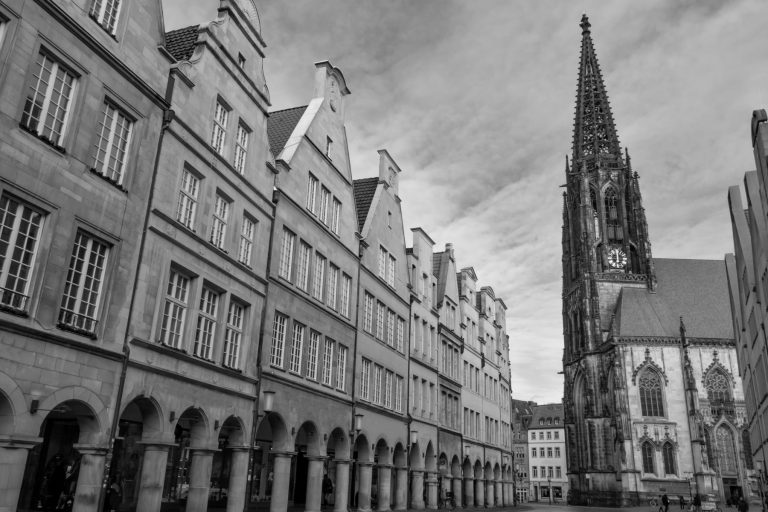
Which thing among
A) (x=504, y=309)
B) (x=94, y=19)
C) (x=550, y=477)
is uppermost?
(x=504, y=309)

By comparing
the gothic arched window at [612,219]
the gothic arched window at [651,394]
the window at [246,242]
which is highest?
the gothic arched window at [612,219]

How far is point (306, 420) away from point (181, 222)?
867 centimetres

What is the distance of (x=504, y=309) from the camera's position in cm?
5597

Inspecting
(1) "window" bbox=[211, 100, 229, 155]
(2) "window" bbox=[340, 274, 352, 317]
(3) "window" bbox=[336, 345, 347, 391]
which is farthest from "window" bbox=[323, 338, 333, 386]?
(1) "window" bbox=[211, 100, 229, 155]

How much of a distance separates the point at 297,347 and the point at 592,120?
79.2 metres

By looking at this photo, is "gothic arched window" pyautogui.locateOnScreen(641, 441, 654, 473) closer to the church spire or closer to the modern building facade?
the church spire

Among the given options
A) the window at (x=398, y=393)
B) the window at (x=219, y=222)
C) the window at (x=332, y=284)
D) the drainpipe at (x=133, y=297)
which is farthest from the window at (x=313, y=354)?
the drainpipe at (x=133, y=297)

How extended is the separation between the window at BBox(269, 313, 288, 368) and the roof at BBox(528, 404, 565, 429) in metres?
109

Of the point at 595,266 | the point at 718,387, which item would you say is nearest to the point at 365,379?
the point at 718,387

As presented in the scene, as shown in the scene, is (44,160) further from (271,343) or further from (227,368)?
(271,343)

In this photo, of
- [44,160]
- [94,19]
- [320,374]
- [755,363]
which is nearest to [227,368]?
[320,374]

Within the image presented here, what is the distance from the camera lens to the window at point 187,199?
54.7 feet

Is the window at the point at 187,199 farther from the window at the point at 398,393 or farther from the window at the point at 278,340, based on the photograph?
the window at the point at 398,393

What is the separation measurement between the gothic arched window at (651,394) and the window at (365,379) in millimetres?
47903
